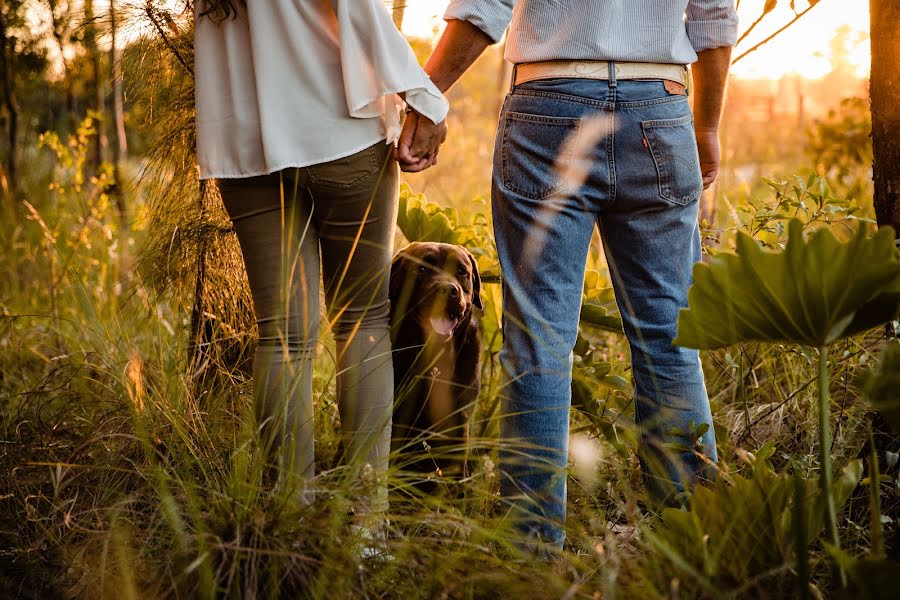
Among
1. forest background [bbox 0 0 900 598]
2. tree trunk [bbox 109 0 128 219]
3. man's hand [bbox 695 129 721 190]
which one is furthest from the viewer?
tree trunk [bbox 109 0 128 219]

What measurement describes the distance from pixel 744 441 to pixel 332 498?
1514mm

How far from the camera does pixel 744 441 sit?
2.58 metres

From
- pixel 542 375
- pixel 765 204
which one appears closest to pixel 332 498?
pixel 542 375

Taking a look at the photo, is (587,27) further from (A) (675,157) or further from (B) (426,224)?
(B) (426,224)

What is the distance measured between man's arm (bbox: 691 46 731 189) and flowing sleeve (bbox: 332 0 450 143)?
30.1 inches

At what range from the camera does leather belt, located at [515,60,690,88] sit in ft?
6.09

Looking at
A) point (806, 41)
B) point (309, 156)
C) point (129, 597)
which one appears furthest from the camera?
point (806, 41)

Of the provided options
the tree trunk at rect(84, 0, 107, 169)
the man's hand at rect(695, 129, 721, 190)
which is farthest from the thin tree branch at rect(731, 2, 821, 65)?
the tree trunk at rect(84, 0, 107, 169)

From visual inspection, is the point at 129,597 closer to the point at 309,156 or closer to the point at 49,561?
the point at 49,561

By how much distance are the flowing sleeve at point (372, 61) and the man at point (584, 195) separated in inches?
3.8

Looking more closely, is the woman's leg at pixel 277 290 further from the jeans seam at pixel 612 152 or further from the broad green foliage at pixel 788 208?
the broad green foliage at pixel 788 208

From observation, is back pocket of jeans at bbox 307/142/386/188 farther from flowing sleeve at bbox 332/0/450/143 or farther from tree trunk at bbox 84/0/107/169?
tree trunk at bbox 84/0/107/169

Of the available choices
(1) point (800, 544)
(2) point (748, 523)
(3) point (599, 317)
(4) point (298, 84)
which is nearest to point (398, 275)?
(3) point (599, 317)

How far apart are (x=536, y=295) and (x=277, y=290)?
647mm
